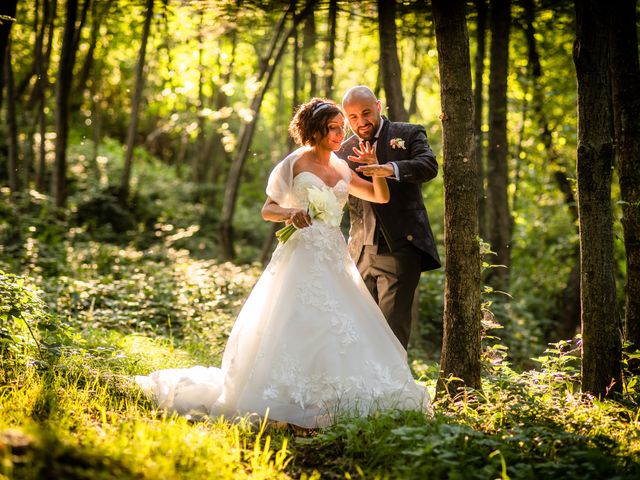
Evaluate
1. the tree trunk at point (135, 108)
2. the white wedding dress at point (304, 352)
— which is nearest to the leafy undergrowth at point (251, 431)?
the white wedding dress at point (304, 352)

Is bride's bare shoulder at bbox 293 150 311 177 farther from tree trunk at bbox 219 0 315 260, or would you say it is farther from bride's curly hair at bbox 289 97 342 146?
tree trunk at bbox 219 0 315 260

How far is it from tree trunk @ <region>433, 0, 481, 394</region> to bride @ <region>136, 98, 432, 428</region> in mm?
469

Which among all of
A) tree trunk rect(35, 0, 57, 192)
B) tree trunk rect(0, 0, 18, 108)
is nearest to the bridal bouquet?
tree trunk rect(0, 0, 18, 108)

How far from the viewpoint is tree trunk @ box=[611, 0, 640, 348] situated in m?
5.35

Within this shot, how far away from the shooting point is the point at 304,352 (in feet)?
15.5

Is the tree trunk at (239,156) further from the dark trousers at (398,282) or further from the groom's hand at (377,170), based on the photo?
the groom's hand at (377,170)

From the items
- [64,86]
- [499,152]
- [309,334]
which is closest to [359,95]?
[309,334]

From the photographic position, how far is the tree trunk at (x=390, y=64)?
7.83 meters

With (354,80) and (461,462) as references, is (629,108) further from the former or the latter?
(354,80)

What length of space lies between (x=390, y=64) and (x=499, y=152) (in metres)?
3.19

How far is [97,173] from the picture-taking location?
18938 millimetres

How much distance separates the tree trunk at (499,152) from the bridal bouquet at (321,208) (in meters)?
5.42

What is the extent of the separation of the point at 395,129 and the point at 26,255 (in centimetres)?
702

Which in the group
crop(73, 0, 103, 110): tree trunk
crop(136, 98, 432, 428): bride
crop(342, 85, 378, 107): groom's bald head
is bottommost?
crop(136, 98, 432, 428): bride
